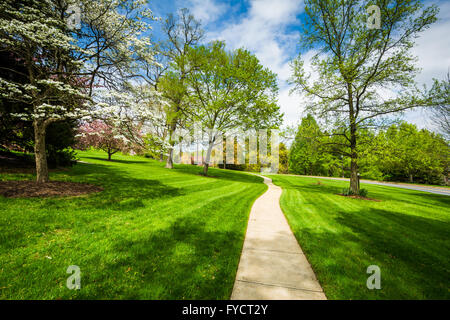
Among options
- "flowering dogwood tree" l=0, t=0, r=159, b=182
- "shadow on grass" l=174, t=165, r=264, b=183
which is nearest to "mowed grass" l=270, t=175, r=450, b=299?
"flowering dogwood tree" l=0, t=0, r=159, b=182

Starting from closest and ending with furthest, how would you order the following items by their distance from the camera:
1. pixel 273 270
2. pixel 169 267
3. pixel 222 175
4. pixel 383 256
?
pixel 169 267 → pixel 273 270 → pixel 383 256 → pixel 222 175

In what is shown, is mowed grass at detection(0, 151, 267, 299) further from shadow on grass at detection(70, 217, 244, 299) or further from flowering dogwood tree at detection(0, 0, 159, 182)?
flowering dogwood tree at detection(0, 0, 159, 182)

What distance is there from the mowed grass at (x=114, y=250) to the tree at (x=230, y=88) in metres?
12.6

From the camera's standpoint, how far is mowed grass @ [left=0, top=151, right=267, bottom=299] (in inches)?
99.5

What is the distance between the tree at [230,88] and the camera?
15.8 metres

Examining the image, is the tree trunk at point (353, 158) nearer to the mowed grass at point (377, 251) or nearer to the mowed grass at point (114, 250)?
the mowed grass at point (377, 251)

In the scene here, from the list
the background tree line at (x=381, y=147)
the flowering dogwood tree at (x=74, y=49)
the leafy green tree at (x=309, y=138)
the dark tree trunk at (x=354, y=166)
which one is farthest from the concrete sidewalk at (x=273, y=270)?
the dark tree trunk at (x=354, y=166)

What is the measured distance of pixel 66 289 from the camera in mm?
2412

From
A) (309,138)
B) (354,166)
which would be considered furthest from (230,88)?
(354,166)

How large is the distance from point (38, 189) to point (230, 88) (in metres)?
15.6

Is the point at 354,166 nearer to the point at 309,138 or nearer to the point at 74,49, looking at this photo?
the point at 309,138

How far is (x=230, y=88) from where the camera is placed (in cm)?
1666
